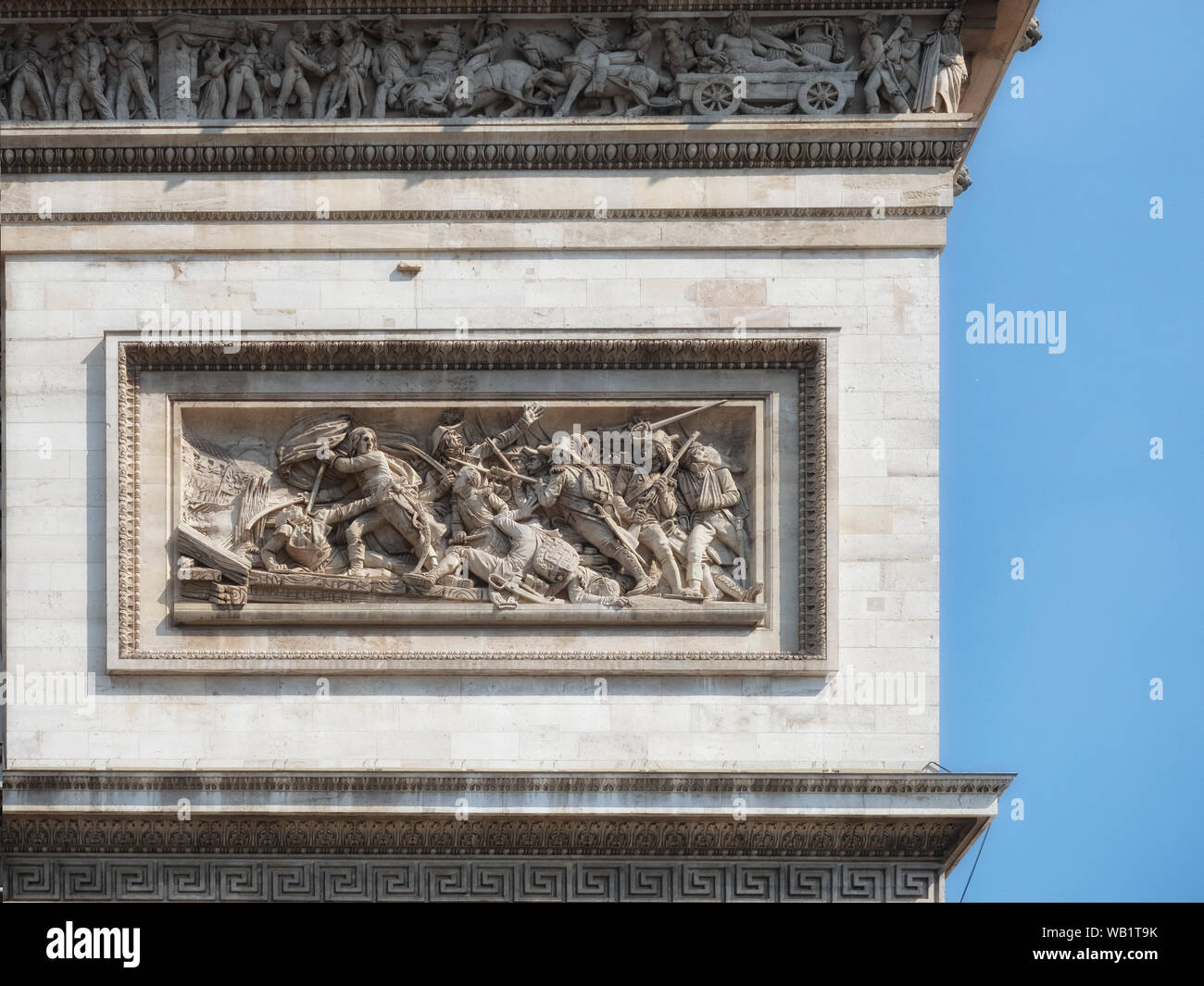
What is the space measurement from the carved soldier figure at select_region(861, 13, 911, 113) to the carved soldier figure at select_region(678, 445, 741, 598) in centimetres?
333

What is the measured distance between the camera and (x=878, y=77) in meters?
19.8

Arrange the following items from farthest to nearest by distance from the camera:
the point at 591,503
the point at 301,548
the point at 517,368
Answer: the point at 517,368, the point at 591,503, the point at 301,548

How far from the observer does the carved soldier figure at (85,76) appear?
1981 centimetres

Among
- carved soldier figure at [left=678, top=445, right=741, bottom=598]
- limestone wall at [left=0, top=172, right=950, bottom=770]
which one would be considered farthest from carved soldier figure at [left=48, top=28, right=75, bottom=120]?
carved soldier figure at [left=678, top=445, right=741, bottom=598]

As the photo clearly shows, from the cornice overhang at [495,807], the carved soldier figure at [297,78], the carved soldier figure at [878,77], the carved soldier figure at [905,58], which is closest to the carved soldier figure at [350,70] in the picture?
the carved soldier figure at [297,78]

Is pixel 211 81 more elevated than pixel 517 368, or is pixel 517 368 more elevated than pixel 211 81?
pixel 211 81

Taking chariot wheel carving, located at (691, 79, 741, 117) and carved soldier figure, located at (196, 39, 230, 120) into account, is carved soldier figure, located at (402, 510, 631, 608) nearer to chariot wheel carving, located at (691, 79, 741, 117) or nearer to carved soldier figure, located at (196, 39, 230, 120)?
chariot wheel carving, located at (691, 79, 741, 117)

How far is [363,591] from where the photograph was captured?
1938 cm

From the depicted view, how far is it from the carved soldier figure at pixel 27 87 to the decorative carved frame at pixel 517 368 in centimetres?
223

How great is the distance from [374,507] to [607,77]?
Answer: 418cm

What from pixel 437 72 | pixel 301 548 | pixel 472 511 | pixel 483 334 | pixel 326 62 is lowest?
pixel 301 548

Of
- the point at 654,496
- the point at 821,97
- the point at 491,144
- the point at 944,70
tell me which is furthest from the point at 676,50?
the point at 654,496

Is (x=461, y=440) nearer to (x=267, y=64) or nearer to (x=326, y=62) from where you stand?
(x=326, y=62)

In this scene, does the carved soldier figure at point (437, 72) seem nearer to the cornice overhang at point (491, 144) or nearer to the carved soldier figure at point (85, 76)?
the cornice overhang at point (491, 144)
